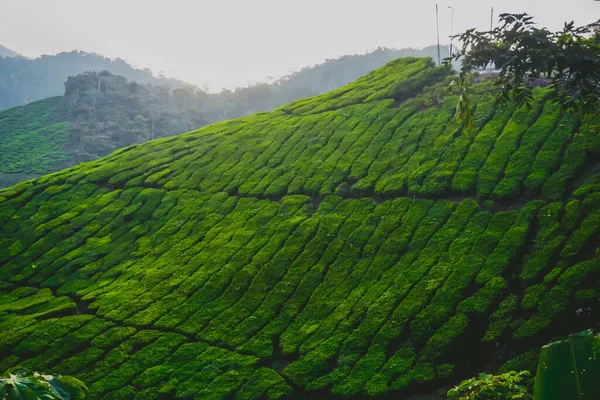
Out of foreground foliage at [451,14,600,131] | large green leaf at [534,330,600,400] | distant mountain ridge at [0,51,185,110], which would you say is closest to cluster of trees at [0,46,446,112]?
distant mountain ridge at [0,51,185,110]

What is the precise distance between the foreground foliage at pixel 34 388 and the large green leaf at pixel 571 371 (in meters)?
3.74

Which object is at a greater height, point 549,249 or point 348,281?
point 549,249

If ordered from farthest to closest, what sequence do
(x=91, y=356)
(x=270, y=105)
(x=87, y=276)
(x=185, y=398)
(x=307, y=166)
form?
(x=270, y=105)
(x=307, y=166)
(x=87, y=276)
(x=91, y=356)
(x=185, y=398)

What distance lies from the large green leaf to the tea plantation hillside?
11.3 m

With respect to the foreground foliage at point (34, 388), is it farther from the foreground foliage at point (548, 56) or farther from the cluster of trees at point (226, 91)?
the cluster of trees at point (226, 91)

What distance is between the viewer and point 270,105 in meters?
106

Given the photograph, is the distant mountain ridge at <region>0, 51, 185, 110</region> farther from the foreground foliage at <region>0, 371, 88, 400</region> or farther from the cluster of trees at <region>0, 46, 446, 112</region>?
the foreground foliage at <region>0, 371, 88, 400</region>

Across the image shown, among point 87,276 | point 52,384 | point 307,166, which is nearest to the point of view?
point 52,384

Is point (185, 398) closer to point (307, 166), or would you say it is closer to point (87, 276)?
point (87, 276)

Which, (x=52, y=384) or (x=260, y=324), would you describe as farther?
(x=260, y=324)

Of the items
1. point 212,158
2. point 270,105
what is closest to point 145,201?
point 212,158

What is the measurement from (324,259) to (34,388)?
1586cm

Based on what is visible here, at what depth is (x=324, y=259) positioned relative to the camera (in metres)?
19.6

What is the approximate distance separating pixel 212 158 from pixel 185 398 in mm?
17455
